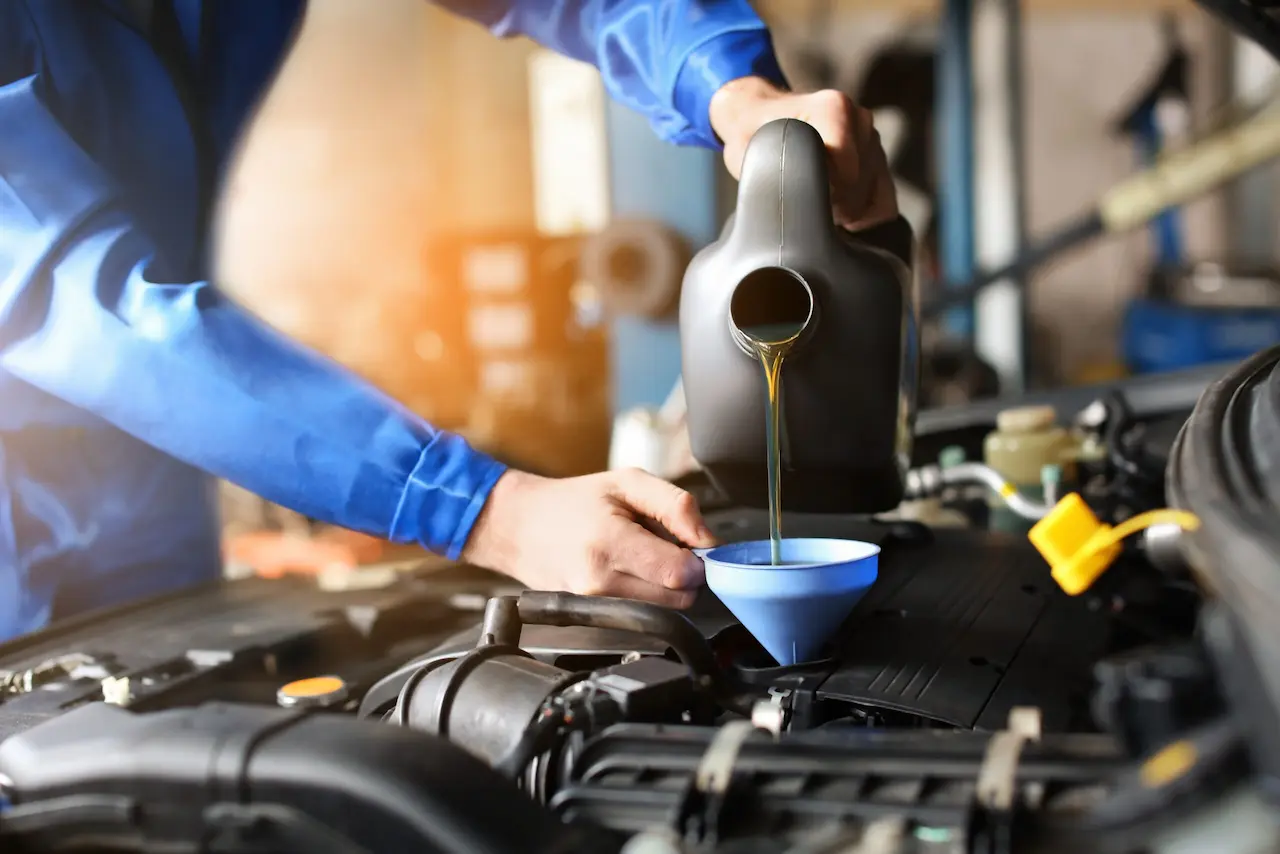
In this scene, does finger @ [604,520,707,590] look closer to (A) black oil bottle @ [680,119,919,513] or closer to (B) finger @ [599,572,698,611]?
(B) finger @ [599,572,698,611]

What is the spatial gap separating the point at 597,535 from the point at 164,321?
A: 386mm

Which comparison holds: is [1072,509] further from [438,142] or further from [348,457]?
[438,142]

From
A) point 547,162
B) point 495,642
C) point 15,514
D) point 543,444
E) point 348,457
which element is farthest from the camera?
point 547,162

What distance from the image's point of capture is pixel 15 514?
48.3 inches

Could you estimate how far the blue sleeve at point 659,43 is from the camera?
3.92ft

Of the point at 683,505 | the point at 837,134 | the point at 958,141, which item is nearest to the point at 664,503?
the point at 683,505

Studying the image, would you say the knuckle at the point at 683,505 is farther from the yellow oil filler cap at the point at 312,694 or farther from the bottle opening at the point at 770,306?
the yellow oil filler cap at the point at 312,694

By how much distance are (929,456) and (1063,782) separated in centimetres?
99

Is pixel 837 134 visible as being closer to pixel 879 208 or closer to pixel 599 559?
pixel 879 208

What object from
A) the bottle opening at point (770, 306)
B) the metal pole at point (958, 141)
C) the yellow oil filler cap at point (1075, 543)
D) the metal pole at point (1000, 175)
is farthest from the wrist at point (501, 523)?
the metal pole at point (1000, 175)

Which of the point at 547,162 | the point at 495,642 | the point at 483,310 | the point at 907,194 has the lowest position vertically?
the point at 495,642

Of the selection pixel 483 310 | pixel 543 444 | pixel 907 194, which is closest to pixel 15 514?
pixel 543 444

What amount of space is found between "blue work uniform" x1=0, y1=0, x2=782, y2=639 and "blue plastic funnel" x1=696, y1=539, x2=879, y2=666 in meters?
0.27

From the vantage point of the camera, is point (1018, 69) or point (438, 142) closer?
point (1018, 69)
